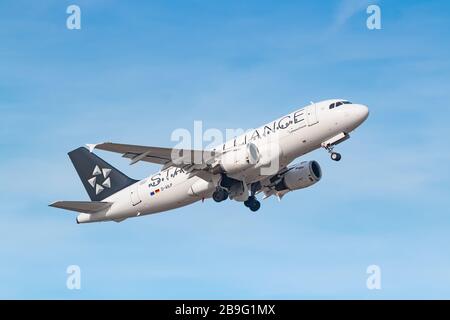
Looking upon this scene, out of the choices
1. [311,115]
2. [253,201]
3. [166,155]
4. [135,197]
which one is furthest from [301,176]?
[135,197]

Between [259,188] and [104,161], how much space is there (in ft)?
37.7

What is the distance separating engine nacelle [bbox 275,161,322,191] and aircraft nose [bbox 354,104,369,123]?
8120 mm

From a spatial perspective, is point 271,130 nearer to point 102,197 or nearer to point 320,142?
point 320,142

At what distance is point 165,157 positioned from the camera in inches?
2328

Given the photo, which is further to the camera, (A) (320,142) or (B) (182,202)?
(B) (182,202)

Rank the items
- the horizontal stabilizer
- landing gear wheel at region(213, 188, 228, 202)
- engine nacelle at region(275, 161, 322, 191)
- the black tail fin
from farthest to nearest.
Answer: the black tail fin → engine nacelle at region(275, 161, 322, 191) → the horizontal stabilizer → landing gear wheel at region(213, 188, 228, 202)

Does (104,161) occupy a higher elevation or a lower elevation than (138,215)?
higher

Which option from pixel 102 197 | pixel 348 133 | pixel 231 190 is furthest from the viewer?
pixel 102 197

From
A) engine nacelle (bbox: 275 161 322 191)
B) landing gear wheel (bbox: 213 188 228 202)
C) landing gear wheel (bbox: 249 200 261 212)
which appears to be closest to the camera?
landing gear wheel (bbox: 213 188 228 202)

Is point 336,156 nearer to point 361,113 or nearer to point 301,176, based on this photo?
point 361,113

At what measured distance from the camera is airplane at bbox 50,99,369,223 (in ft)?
188

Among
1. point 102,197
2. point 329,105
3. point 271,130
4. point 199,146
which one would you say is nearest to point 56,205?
point 102,197

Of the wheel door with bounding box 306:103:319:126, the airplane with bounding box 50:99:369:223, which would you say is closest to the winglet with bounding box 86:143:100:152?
the airplane with bounding box 50:99:369:223

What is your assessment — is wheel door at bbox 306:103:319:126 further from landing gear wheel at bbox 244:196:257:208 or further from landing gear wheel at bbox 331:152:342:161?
landing gear wheel at bbox 244:196:257:208
